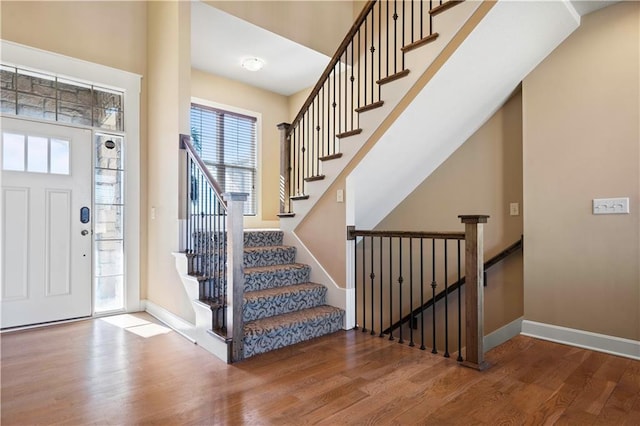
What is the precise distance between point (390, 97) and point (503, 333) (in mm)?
2559

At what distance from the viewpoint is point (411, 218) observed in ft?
14.4

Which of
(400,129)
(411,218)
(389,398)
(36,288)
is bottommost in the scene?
(389,398)

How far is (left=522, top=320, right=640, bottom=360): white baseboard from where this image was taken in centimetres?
276

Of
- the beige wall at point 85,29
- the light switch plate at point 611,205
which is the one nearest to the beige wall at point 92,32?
the beige wall at point 85,29

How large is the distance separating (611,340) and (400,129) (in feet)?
7.73

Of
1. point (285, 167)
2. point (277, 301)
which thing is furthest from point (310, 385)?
point (285, 167)

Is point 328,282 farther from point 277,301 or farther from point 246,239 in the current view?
point 246,239

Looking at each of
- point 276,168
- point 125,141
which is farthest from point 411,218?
point 125,141

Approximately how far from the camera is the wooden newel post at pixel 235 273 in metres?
2.57

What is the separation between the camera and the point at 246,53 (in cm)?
450

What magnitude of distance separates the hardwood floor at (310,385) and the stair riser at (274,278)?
70 centimetres

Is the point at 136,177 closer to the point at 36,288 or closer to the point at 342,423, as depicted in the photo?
the point at 36,288

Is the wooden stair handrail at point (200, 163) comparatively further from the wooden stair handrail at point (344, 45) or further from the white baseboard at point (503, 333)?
the white baseboard at point (503, 333)

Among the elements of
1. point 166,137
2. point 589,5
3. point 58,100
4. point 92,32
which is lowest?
point 166,137
